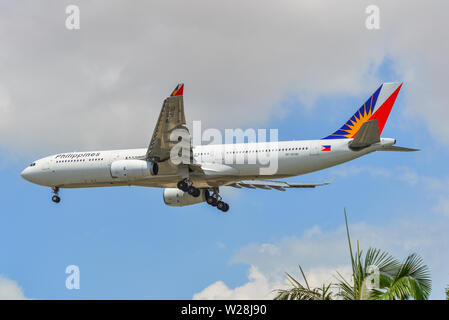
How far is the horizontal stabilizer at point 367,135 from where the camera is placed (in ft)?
116

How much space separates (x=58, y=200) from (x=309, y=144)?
60.8 ft

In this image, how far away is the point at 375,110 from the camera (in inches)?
1612

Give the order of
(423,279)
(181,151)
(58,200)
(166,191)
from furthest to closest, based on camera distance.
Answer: (166,191) → (58,200) → (181,151) → (423,279)

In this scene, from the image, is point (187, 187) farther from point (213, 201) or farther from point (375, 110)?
point (375, 110)

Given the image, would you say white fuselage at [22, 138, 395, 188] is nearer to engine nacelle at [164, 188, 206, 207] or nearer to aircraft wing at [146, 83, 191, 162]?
aircraft wing at [146, 83, 191, 162]

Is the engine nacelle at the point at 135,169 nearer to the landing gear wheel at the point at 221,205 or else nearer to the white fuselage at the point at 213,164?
the white fuselage at the point at 213,164

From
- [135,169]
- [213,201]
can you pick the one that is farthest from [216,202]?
[135,169]

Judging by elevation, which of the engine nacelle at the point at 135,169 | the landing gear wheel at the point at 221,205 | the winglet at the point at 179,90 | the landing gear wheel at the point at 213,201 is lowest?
the landing gear wheel at the point at 221,205

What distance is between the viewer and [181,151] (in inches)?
1596

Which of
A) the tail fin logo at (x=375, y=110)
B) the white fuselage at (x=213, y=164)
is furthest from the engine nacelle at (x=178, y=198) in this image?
the tail fin logo at (x=375, y=110)

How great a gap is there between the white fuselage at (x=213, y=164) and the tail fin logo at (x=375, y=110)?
259 centimetres
